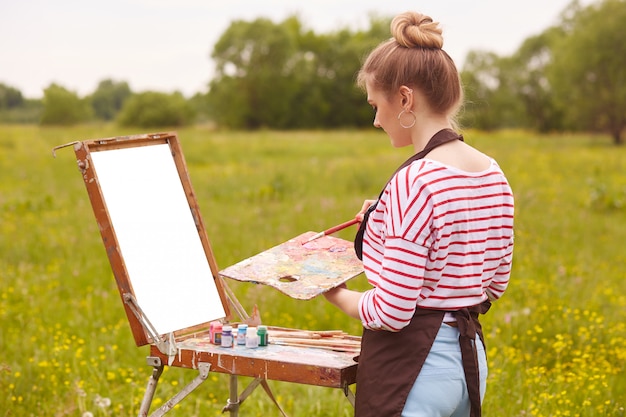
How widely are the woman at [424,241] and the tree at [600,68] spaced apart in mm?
28199

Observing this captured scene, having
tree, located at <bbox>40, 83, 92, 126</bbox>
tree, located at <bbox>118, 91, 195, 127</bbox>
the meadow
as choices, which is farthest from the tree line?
the meadow

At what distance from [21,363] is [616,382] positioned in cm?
369

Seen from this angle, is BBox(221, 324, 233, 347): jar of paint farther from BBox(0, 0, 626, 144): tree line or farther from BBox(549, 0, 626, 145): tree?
BBox(0, 0, 626, 144): tree line

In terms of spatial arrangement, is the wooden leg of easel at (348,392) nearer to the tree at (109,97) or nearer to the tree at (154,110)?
the tree at (109,97)

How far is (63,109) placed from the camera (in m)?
25.3

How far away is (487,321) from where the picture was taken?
222 inches

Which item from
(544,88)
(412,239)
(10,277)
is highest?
(412,239)

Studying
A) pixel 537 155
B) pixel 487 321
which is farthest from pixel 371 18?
pixel 487 321

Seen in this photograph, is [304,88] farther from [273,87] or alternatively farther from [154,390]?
[154,390]

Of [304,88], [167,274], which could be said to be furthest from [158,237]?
[304,88]

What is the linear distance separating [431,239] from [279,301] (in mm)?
3985

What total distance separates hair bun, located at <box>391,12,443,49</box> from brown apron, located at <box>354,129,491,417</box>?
272 mm

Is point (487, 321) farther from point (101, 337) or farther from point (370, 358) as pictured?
point (370, 358)

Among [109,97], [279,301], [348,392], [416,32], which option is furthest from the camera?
[109,97]
